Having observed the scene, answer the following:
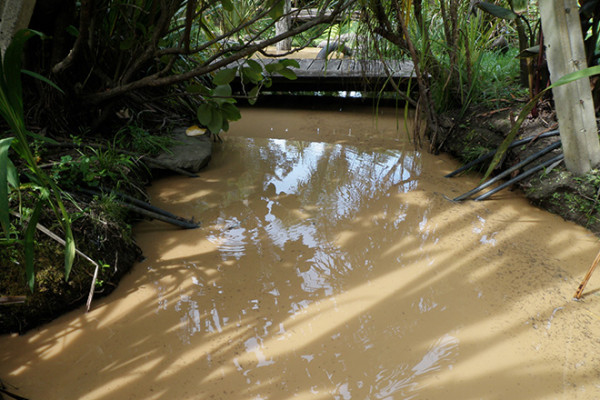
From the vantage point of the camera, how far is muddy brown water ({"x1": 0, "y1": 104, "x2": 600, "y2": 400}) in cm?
166

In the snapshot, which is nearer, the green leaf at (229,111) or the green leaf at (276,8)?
the green leaf at (276,8)

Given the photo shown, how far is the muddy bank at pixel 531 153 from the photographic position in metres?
2.56

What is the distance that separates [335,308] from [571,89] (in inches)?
72.6

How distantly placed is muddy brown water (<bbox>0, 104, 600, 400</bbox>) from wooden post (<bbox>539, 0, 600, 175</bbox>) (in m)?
0.41

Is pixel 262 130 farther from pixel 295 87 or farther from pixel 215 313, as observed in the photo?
pixel 215 313

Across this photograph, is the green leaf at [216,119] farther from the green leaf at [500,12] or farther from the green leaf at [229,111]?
the green leaf at [500,12]

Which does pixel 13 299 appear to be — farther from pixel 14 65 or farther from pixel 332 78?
pixel 332 78

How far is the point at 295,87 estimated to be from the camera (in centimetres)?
527

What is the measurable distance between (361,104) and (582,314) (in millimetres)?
3715

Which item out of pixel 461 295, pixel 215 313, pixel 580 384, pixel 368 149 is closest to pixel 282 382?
pixel 215 313

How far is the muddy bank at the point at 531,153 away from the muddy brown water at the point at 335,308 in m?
0.10

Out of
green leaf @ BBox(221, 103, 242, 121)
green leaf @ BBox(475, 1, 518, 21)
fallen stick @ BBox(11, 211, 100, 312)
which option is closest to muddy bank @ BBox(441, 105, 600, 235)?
green leaf @ BBox(475, 1, 518, 21)

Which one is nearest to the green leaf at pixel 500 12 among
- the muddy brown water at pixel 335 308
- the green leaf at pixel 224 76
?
the muddy brown water at pixel 335 308

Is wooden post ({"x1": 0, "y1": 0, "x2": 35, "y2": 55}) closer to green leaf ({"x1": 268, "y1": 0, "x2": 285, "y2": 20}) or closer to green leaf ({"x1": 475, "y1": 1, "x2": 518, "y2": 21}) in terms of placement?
green leaf ({"x1": 268, "y1": 0, "x2": 285, "y2": 20})
